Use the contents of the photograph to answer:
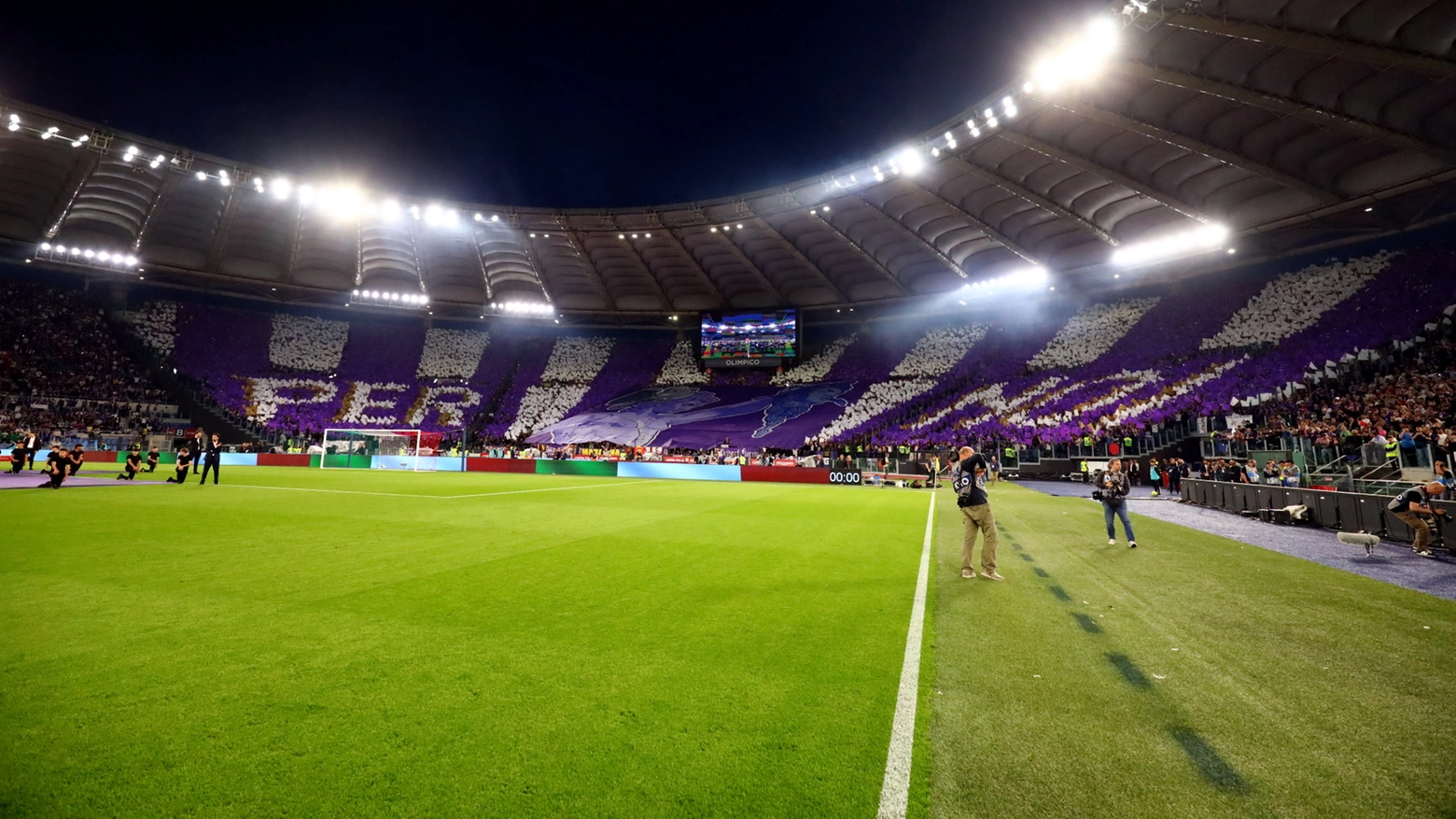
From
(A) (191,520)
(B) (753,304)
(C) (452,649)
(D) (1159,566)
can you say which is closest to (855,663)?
(C) (452,649)

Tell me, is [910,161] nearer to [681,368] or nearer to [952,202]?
[952,202]

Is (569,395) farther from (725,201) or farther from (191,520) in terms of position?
(191,520)

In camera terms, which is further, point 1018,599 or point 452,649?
point 1018,599

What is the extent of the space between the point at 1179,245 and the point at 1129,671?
4079 cm

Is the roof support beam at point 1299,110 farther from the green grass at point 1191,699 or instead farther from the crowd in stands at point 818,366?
the crowd in stands at point 818,366

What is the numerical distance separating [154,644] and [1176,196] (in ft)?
132

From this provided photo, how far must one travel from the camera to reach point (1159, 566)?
941 cm

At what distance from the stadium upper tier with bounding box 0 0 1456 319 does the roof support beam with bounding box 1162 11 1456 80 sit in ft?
0.19

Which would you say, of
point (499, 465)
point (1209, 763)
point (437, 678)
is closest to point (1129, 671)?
point (1209, 763)

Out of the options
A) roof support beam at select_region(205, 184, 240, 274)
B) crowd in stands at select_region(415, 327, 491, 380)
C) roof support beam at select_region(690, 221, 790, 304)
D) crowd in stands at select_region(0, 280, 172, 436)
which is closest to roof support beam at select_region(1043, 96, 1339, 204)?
roof support beam at select_region(690, 221, 790, 304)

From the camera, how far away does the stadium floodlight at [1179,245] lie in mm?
34594

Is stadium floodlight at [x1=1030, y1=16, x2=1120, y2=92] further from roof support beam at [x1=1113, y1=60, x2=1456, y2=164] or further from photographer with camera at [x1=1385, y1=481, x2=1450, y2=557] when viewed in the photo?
photographer with camera at [x1=1385, y1=481, x2=1450, y2=557]

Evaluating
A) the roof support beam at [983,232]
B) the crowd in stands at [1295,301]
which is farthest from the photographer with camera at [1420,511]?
the crowd in stands at [1295,301]

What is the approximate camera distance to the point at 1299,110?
2316 centimetres
